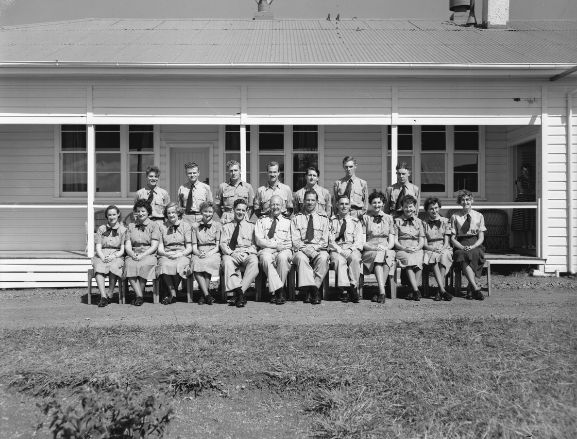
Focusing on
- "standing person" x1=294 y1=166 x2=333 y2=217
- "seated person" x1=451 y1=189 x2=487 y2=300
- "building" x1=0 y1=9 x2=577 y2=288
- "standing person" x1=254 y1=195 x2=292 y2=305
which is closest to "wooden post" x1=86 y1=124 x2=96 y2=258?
"building" x1=0 y1=9 x2=577 y2=288

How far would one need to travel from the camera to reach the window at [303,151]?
509 inches

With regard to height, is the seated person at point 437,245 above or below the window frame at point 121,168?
below

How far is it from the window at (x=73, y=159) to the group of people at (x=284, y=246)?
14.7ft

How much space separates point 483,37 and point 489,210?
11.4 ft

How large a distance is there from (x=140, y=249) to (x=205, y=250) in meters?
0.85

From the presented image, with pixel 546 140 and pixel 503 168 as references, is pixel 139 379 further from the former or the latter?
pixel 503 168

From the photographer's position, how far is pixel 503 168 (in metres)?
13.0

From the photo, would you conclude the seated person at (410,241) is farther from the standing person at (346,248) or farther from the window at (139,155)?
the window at (139,155)

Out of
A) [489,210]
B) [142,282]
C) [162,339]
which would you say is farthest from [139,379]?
[489,210]

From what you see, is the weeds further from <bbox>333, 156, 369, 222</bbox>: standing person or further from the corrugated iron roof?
the corrugated iron roof

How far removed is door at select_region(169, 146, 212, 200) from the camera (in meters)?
12.9

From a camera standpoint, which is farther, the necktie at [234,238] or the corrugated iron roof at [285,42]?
the corrugated iron roof at [285,42]

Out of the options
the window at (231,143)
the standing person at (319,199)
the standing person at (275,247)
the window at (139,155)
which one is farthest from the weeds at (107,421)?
the window at (139,155)

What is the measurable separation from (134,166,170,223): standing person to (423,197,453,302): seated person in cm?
361
